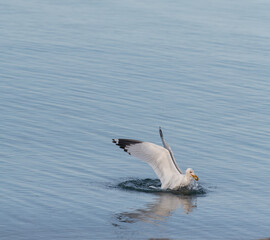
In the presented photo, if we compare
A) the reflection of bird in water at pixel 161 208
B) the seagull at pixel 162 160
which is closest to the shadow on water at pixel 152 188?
the seagull at pixel 162 160

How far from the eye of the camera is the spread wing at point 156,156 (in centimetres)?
2178

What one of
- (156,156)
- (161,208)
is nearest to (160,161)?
(156,156)

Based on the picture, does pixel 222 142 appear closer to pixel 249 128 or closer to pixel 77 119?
pixel 249 128

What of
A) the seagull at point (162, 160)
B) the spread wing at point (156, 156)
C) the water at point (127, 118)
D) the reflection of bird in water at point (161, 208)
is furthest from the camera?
the spread wing at point (156, 156)

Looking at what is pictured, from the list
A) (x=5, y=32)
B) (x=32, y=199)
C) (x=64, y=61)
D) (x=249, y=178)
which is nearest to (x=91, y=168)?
(x=32, y=199)

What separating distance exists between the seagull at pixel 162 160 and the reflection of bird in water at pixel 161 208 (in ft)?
1.41

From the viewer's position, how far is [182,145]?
2633cm

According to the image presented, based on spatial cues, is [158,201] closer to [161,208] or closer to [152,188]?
[161,208]

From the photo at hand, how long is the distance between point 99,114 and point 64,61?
8.95m

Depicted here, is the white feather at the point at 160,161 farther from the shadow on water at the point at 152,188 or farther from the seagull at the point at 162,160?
the shadow on water at the point at 152,188

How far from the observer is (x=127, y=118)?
29281 millimetres

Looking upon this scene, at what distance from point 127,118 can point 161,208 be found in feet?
31.4

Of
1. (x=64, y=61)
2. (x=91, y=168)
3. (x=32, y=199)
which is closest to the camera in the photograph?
(x=32, y=199)

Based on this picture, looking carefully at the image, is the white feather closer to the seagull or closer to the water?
the seagull
